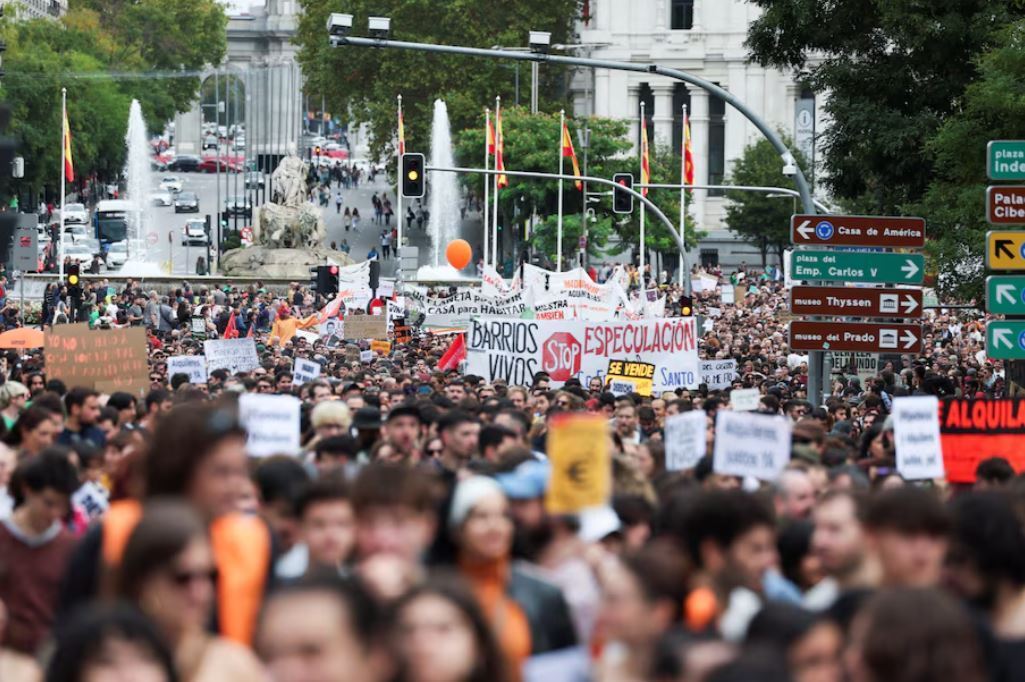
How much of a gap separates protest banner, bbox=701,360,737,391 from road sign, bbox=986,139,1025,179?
25.1 ft

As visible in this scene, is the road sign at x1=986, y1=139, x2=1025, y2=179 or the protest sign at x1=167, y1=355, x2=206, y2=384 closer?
the road sign at x1=986, y1=139, x2=1025, y2=179

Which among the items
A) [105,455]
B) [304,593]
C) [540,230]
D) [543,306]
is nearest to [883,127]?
[543,306]

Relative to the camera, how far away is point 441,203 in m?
95.9

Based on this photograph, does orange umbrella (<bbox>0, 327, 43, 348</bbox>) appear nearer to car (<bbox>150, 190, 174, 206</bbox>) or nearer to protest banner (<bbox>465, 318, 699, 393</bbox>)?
protest banner (<bbox>465, 318, 699, 393</bbox>)

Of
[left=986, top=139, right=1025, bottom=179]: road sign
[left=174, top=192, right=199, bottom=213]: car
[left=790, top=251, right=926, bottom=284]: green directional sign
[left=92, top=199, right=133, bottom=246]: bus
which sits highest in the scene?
[left=174, top=192, right=199, bottom=213]: car

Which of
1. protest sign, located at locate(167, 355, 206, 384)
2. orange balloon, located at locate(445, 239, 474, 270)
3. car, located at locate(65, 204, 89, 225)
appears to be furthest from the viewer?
car, located at locate(65, 204, 89, 225)

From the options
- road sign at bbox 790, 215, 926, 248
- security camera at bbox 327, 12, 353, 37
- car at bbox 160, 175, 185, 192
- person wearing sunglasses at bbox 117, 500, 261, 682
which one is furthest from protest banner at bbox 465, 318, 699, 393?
car at bbox 160, 175, 185, 192

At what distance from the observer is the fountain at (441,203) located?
7700 centimetres

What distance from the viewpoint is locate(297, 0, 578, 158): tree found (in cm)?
9131

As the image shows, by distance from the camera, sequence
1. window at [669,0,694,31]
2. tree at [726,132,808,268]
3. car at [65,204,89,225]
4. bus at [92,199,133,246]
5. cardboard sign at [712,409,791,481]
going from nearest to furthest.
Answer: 1. cardboard sign at [712,409,791,481]
2. tree at [726,132,808,268]
3. bus at [92,199,133,246]
4. car at [65,204,89,225]
5. window at [669,0,694,31]

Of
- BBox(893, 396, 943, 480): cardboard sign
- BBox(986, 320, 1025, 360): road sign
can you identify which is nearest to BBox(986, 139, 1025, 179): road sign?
BBox(986, 320, 1025, 360): road sign

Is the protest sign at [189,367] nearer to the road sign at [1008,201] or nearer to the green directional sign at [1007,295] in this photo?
the green directional sign at [1007,295]

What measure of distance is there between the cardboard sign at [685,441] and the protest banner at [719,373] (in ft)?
46.0

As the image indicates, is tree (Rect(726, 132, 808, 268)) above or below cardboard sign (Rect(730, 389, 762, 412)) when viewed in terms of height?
above
